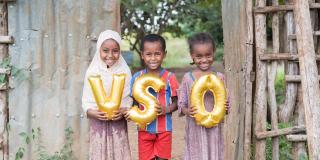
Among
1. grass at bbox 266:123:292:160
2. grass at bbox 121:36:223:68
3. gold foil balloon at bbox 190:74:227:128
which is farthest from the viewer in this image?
grass at bbox 121:36:223:68

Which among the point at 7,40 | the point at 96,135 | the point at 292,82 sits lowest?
the point at 96,135

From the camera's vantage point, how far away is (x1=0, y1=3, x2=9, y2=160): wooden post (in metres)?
4.88

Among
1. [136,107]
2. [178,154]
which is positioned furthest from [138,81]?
[178,154]

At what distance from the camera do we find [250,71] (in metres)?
5.08

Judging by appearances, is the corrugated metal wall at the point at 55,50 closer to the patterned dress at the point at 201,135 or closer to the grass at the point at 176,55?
the patterned dress at the point at 201,135

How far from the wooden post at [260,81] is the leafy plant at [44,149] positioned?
180 centimetres

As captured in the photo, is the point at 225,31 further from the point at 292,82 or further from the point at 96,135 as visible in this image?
the point at 96,135

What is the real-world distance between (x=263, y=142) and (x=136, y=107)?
1732 mm

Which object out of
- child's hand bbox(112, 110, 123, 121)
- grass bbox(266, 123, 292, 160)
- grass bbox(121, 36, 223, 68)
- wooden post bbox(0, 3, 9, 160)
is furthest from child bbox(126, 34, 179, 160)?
grass bbox(121, 36, 223, 68)

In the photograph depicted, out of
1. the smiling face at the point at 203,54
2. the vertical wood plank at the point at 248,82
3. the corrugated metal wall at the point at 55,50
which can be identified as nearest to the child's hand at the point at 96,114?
the smiling face at the point at 203,54

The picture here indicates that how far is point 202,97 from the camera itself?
12.7 feet

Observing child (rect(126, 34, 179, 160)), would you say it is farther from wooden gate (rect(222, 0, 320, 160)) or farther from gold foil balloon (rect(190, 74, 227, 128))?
wooden gate (rect(222, 0, 320, 160))

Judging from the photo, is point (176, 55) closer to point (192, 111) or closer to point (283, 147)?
point (283, 147)

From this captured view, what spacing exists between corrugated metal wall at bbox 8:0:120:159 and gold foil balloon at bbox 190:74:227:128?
1.39 m
